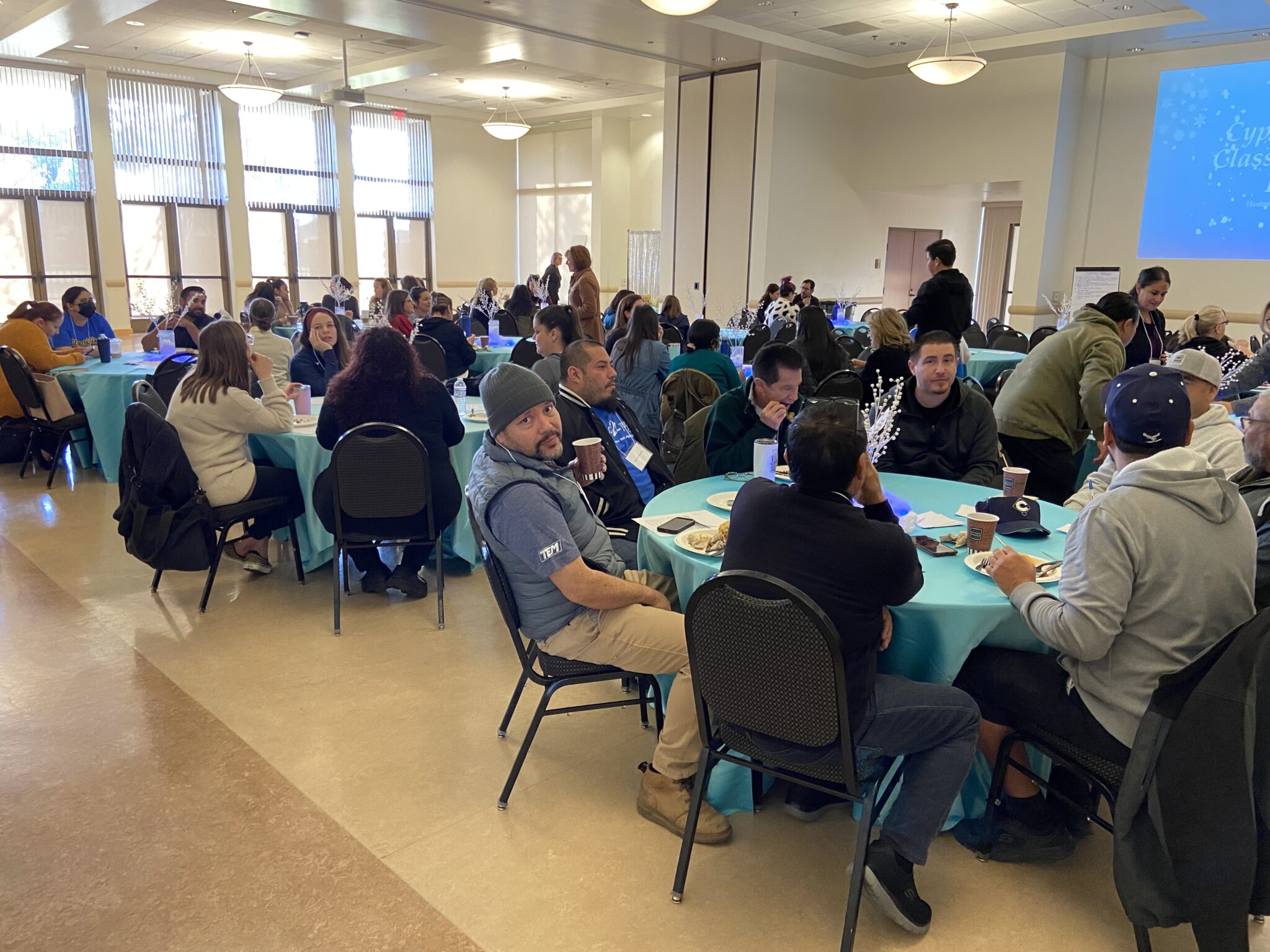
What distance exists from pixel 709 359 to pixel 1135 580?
3322 millimetres

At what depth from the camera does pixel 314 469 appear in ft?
12.7

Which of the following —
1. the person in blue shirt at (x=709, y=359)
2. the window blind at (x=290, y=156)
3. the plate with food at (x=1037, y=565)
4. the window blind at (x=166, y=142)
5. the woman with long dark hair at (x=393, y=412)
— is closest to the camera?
the plate with food at (x=1037, y=565)

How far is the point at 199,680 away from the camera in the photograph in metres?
3.10

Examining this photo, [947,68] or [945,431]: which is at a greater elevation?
[947,68]

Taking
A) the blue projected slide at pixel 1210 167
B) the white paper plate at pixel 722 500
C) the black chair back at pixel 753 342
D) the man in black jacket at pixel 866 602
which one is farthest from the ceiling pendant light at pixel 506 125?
the man in black jacket at pixel 866 602

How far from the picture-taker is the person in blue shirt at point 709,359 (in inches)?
192

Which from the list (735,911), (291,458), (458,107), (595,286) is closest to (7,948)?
(735,911)

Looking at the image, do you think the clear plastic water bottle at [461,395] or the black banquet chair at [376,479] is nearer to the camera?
the black banquet chair at [376,479]

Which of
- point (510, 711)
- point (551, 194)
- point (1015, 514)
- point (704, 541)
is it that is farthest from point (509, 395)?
point (551, 194)

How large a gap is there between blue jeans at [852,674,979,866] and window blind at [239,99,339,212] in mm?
14574

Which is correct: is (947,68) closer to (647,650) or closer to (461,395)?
(461,395)

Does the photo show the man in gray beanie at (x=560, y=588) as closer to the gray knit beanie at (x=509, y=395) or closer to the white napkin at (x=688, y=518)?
the gray knit beanie at (x=509, y=395)

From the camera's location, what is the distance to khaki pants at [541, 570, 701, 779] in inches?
89.7

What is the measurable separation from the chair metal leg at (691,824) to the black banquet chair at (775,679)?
8cm
